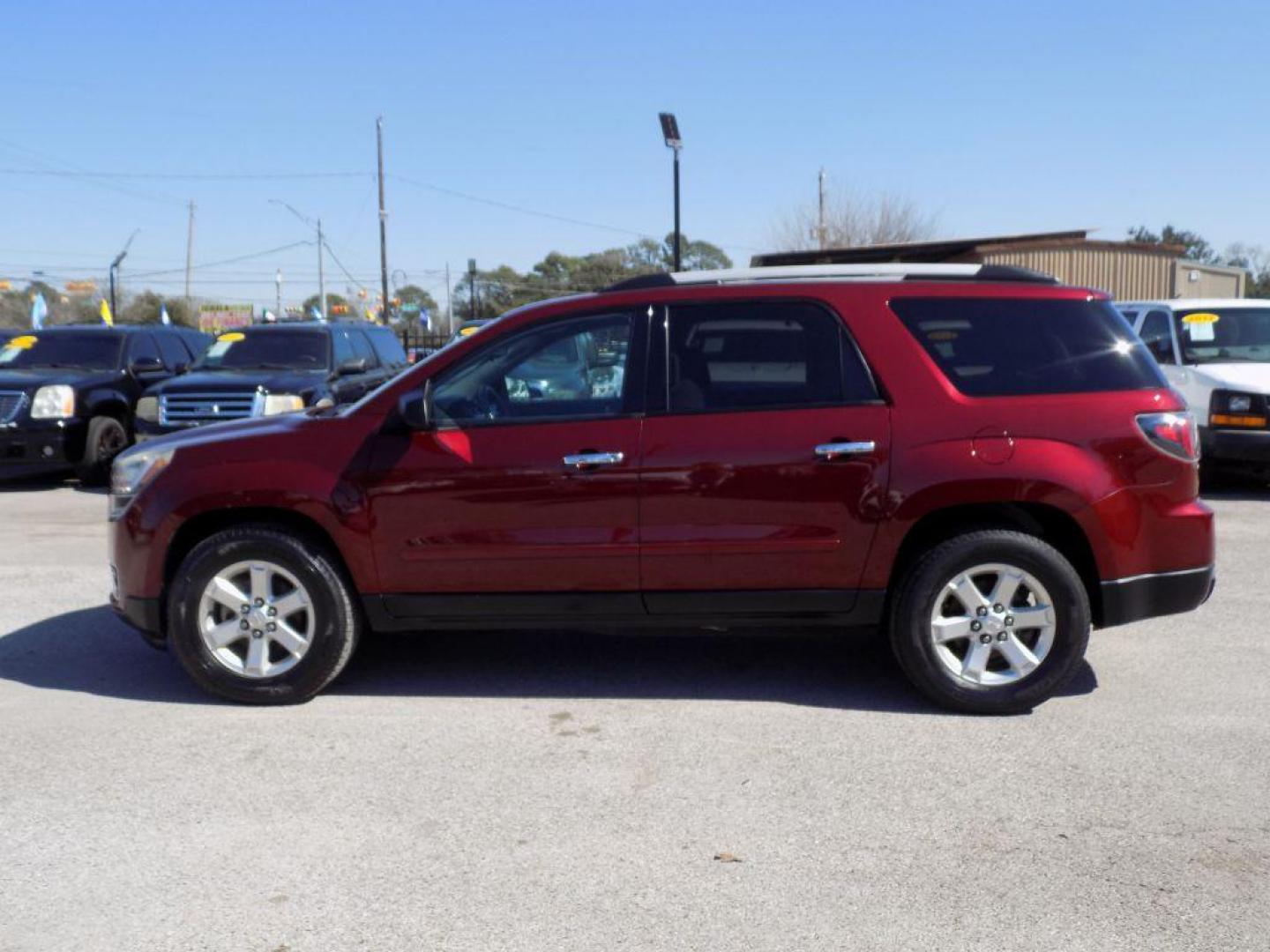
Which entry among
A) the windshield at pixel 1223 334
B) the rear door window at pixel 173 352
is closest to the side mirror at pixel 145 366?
the rear door window at pixel 173 352

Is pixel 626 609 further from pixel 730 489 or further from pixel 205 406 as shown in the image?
pixel 205 406

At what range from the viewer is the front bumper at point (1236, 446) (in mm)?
10984

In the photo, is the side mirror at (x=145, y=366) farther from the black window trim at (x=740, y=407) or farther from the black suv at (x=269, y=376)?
the black window trim at (x=740, y=407)

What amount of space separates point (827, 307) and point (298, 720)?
9.47ft

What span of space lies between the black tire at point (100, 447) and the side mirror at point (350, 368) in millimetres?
2449

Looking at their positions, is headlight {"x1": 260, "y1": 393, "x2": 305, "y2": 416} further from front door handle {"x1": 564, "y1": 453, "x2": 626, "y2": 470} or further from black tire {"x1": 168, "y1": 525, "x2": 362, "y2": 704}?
front door handle {"x1": 564, "y1": 453, "x2": 626, "y2": 470}

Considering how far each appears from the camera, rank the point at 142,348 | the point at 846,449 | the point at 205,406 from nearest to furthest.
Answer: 1. the point at 846,449
2. the point at 205,406
3. the point at 142,348

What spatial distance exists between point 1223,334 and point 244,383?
958cm

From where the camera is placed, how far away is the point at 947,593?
207 inches

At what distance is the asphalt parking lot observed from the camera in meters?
3.57

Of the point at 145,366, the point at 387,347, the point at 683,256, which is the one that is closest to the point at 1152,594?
the point at 387,347

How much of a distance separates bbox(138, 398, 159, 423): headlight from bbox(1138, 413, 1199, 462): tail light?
32.8ft

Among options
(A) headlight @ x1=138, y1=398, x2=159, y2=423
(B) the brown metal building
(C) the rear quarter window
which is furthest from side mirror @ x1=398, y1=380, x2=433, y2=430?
(B) the brown metal building

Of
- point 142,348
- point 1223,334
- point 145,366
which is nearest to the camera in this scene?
point 1223,334
